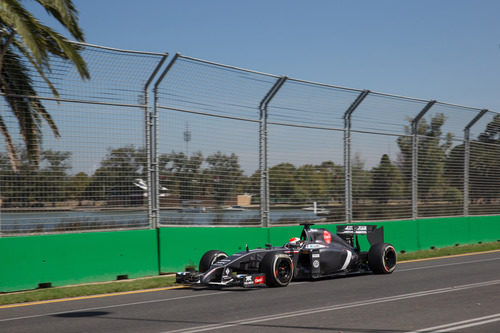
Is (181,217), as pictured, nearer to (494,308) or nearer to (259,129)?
(259,129)

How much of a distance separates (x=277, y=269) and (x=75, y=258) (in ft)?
12.8

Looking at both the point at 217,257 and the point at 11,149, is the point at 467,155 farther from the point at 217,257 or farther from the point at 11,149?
the point at 11,149

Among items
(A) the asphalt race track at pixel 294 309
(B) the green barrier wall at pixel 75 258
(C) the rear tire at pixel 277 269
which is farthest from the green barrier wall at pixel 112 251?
(C) the rear tire at pixel 277 269

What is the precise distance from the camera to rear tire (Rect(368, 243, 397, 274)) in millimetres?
13007

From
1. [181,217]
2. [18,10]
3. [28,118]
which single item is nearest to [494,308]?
[181,217]

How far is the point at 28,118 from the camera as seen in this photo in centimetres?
1169

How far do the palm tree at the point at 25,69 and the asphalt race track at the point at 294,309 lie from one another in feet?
11.1

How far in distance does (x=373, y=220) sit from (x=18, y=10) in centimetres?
1165

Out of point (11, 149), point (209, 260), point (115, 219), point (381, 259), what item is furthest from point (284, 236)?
point (11, 149)

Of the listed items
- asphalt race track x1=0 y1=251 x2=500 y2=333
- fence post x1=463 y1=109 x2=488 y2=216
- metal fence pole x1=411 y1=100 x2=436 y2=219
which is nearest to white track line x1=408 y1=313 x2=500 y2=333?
asphalt race track x1=0 y1=251 x2=500 y2=333

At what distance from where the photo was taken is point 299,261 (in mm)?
12234

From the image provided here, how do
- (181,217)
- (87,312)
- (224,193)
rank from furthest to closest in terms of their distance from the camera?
(224,193)
(181,217)
(87,312)

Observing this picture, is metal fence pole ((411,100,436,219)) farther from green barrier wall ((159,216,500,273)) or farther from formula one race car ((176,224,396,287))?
formula one race car ((176,224,396,287))

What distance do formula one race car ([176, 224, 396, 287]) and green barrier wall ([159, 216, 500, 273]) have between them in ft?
5.88
